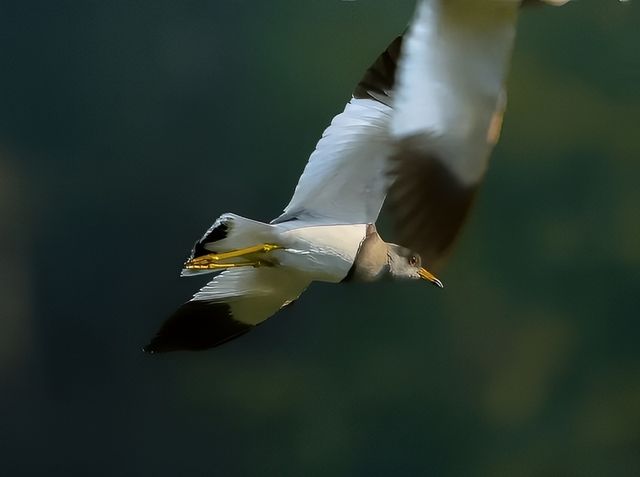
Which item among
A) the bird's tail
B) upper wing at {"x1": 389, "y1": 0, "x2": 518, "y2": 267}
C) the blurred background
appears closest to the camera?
upper wing at {"x1": 389, "y1": 0, "x2": 518, "y2": 267}

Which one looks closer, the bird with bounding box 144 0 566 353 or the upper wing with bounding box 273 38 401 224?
the bird with bounding box 144 0 566 353

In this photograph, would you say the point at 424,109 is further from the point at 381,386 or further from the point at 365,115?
the point at 381,386

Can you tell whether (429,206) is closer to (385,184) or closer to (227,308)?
(385,184)

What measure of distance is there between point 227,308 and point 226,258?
12 cm

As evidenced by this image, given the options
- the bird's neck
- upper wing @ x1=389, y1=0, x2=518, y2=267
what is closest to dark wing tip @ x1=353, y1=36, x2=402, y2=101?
the bird's neck

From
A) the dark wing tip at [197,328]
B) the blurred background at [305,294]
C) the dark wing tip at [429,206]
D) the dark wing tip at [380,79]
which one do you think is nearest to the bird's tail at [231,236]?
the dark wing tip at [197,328]

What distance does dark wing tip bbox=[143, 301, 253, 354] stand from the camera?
1596 mm

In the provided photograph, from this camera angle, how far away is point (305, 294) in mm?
2316

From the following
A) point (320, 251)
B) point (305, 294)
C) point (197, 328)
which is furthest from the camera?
point (305, 294)

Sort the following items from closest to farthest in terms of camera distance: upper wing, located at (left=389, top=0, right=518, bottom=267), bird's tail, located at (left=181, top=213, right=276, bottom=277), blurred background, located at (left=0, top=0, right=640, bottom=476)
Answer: upper wing, located at (left=389, top=0, right=518, bottom=267) → bird's tail, located at (left=181, top=213, right=276, bottom=277) → blurred background, located at (left=0, top=0, right=640, bottom=476)

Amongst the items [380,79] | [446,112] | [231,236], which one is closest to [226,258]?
[231,236]

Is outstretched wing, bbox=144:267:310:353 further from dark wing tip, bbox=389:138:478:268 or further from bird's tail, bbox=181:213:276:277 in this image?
dark wing tip, bbox=389:138:478:268

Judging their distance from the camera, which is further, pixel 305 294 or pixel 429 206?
pixel 305 294

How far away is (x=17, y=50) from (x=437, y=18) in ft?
4.02
